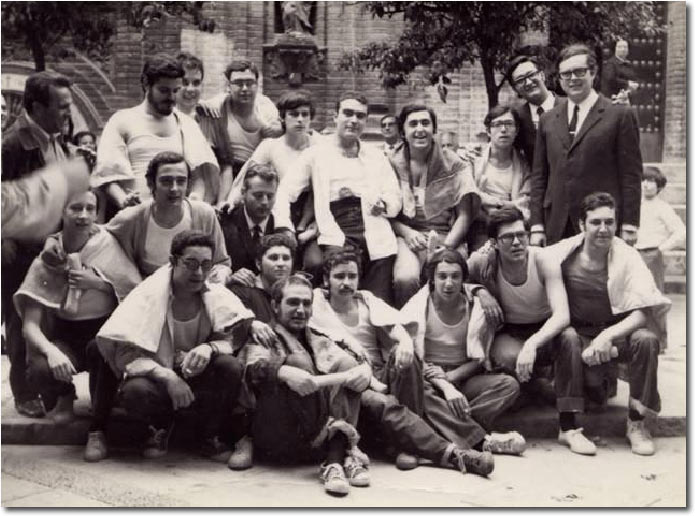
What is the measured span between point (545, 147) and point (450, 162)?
0.55m

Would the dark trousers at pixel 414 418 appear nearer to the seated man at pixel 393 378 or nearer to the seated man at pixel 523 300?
the seated man at pixel 393 378

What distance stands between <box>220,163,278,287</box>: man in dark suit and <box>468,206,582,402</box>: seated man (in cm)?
116

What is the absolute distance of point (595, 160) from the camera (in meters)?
5.48

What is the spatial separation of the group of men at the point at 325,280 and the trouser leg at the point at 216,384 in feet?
0.03

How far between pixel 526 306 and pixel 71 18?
221 inches

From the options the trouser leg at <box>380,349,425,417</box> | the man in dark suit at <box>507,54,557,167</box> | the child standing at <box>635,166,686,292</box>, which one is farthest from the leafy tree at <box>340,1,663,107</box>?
the trouser leg at <box>380,349,425,417</box>

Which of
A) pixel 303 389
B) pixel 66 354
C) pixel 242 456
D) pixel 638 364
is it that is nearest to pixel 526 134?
pixel 638 364

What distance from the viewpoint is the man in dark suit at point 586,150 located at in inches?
214

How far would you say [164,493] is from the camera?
13.9ft

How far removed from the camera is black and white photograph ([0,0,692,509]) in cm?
450

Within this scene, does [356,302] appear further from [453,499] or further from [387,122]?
[387,122]

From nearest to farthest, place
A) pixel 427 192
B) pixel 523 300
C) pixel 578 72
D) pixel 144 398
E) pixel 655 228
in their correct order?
pixel 144 398, pixel 523 300, pixel 578 72, pixel 427 192, pixel 655 228

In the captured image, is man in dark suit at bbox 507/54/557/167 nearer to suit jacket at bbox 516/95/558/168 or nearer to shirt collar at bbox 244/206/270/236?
suit jacket at bbox 516/95/558/168

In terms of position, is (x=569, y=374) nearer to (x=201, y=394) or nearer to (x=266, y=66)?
(x=201, y=394)
